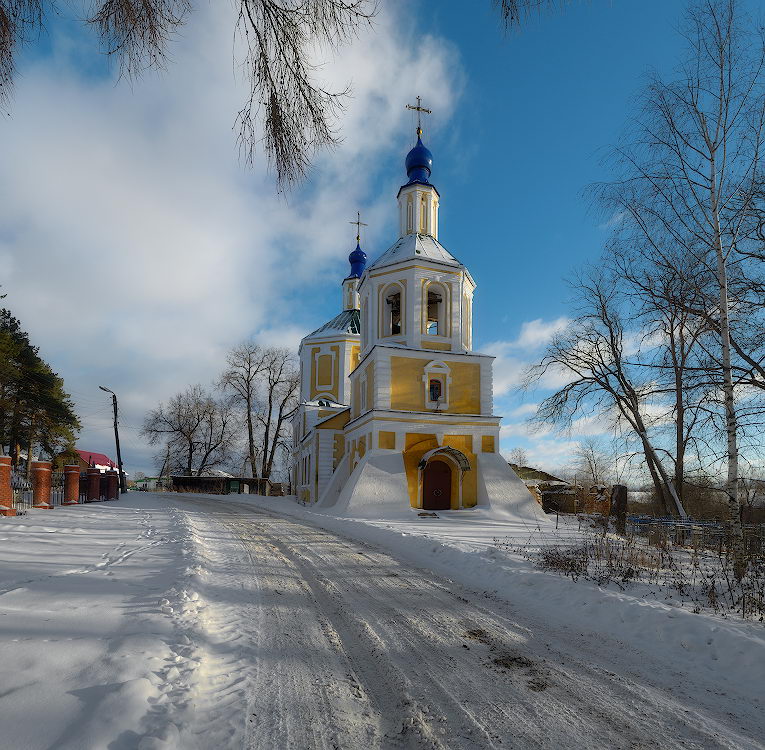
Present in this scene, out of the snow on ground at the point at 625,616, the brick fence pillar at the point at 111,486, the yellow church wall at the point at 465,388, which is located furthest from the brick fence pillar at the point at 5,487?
the yellow church wall at the point at 465,388

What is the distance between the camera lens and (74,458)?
132ft

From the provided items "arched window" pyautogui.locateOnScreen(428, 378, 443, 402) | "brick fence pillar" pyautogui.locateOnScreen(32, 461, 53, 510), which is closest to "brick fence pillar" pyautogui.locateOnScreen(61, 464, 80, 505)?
"brick fence pillar" pyautogui.locateOnScreen(32, 461, 53, 510)

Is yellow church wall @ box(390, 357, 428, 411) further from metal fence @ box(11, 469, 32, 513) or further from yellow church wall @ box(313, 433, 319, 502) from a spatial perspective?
metal fence @ box(11, 469, 32, 513)

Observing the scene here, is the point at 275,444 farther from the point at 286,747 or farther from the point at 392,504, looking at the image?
the point at 286,747

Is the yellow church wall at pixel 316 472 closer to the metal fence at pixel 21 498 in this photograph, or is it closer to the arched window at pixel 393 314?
the arched window at pixel 393 314

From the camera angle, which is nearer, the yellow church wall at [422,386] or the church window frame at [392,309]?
the yellow church wall at [422,386]

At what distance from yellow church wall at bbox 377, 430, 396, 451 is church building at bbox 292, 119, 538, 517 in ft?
0.13

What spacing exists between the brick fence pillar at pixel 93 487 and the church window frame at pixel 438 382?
1654cm

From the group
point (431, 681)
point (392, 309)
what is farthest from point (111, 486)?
point (431, 681)

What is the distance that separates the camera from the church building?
19.8m

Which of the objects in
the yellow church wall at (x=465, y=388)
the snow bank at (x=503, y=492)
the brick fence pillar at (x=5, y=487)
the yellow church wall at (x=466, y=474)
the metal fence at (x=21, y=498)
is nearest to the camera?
the brick fence pillar at (x=5, y=487)

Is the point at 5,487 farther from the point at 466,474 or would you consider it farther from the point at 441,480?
the point at 466,474

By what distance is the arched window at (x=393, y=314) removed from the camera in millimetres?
22938

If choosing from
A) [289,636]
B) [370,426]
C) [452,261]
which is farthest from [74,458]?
[289,636]
